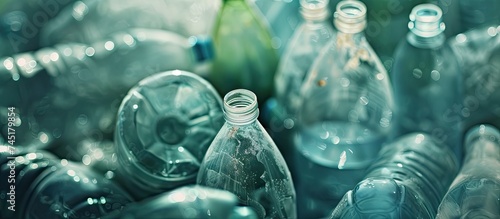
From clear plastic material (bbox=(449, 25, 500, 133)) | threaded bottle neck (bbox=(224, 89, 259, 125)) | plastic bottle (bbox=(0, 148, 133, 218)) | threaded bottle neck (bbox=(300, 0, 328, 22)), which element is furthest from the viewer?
clear plastic material (bbox=(449, 25, 500, 133))

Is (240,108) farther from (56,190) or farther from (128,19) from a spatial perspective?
(128,19)

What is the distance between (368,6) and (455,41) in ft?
0.64

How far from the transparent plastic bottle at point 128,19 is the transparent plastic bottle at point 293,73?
0.23 meters

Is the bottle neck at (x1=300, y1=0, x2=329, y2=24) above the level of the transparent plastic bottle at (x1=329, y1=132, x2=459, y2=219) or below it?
above

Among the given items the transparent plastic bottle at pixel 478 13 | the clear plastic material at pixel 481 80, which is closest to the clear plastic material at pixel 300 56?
the clear plastic material at pixel 481 80

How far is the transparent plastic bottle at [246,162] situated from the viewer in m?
1.02

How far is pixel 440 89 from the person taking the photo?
125 cm

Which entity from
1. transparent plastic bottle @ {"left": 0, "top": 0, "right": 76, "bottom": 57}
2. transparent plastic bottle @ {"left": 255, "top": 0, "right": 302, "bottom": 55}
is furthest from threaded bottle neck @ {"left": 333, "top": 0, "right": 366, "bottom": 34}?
transparent plastic bottle @ {"left": 0, "top": 0, "right": 76, "bottom": 57}

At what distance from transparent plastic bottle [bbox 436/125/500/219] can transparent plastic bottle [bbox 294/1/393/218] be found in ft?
0.58

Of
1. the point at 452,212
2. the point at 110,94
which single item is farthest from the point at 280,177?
the point at 110,94

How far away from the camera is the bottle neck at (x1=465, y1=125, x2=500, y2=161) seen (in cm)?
116

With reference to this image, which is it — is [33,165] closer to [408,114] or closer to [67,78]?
[67,78]

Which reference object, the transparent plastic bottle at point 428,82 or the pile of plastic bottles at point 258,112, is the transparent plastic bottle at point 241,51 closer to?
the pile of plastic bottles at point 258,112

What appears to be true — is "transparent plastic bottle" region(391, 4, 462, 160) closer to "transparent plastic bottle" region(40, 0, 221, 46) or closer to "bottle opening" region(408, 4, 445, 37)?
"bottle opening" region(408, 4, 445, 37)
